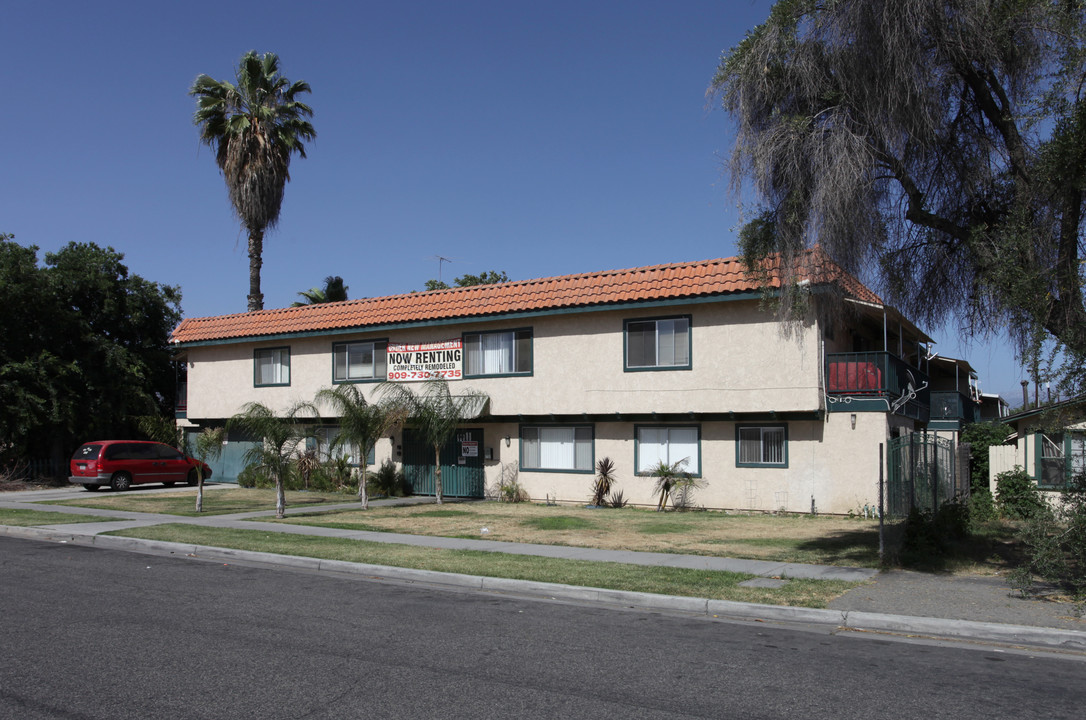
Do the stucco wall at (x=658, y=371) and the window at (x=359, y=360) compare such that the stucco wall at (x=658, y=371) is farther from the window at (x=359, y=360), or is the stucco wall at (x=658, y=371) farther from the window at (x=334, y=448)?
the window at (x=334, y=448)

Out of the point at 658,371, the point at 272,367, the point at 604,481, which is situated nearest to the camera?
the point at 658,371

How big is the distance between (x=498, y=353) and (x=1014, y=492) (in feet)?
44.4

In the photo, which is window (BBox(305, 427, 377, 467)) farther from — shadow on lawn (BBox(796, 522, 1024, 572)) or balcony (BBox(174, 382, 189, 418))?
shadow on lawn (BBox(796, 522, 1024, 572))

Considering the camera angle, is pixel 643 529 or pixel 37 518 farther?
pixel 37 518

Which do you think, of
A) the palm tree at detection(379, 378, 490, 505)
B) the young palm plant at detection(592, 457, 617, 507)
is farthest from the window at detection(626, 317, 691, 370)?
the palm tree at detection(379, 378, 490, 505)

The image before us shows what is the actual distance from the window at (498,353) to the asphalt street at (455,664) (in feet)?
45.2

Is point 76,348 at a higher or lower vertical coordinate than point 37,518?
higher

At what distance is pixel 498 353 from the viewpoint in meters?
24.6

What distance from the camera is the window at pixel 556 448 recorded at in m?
23.6

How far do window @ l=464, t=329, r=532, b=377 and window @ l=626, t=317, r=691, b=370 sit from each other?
10.4 ft

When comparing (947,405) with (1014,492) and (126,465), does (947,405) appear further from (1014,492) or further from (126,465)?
(126,465)

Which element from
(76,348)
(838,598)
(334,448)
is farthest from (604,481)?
(76,348)

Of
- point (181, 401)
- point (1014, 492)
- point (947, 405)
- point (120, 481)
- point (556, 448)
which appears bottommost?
point (120, 481)

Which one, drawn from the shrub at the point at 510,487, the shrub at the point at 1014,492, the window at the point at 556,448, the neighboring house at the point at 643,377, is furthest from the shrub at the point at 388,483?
the shrub at the point at 1014,492
